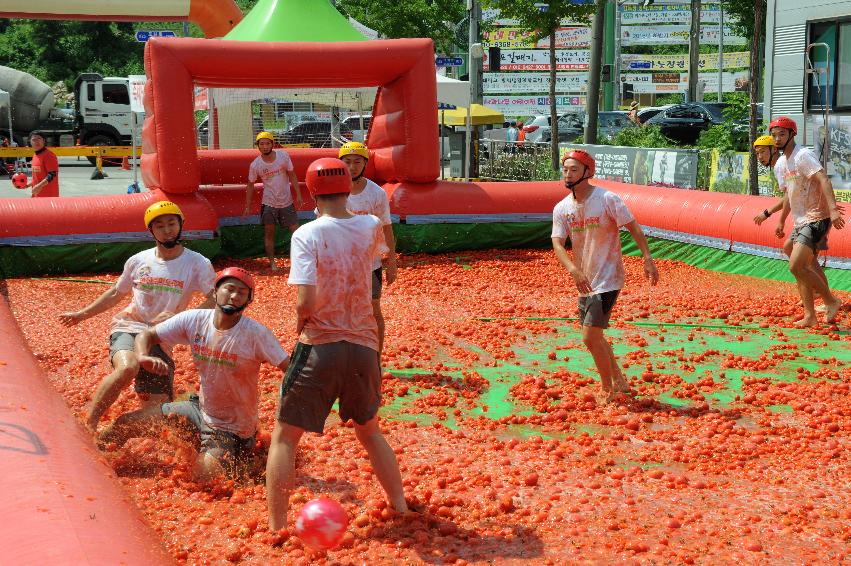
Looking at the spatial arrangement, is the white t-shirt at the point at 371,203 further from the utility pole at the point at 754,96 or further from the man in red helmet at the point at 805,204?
the utility pole at the point at 754,96

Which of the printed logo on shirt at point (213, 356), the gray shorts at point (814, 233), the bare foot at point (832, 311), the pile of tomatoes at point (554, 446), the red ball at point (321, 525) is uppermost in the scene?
Answer: the gray shorts at point (814, 233)

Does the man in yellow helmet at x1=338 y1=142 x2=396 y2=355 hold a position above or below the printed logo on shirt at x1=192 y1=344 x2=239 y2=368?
above

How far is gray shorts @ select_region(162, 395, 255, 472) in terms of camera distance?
5867 millimetres

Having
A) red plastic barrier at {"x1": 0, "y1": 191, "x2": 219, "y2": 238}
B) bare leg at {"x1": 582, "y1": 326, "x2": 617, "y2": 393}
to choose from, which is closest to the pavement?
red plastic barrier at {"x1": 0, "y1": 191, "x2": 219, "y2": 238}

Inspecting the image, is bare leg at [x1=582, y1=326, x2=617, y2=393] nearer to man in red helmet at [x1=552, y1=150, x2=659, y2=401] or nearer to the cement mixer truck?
man in red helmet at [x1=552, y1=150, x2=659, y2=401]

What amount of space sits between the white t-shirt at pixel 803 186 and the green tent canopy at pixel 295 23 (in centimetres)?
1133

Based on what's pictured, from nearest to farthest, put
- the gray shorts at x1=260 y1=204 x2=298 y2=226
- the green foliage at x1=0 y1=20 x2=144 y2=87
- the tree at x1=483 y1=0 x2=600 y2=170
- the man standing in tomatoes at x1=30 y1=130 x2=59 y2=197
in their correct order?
the gray shorts at x1=260 y1=204 x2=298 y2=226
the man standing in tomatoes at x1=30 y1=130 x2=59 y2=197
the tree at x1=483 y1=0 x2=600 y2=170
the green foliage at x1=0 y1=20 x2=144 y2=87

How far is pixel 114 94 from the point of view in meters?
38.5

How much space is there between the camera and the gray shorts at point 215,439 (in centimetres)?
587

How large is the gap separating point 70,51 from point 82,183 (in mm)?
31756

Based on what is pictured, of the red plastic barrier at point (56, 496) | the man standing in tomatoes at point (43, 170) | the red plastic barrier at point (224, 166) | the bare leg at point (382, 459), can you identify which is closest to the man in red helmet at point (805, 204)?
the bare leg at point (382, 459)

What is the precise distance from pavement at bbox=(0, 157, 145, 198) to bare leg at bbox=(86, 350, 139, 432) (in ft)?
64.0

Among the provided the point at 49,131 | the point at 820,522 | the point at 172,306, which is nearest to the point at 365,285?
the point at 172,306

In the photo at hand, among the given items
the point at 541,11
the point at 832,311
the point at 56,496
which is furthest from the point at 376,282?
the point at 541,11
